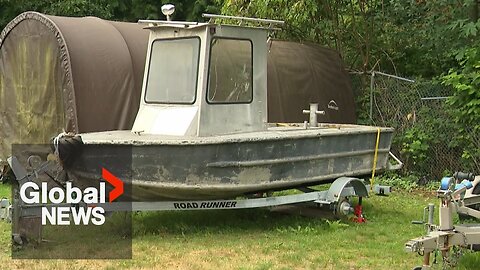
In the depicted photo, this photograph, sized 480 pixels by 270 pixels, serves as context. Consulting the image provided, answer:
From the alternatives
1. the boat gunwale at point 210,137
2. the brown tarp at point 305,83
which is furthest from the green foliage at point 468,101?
the boat gunwale at point 210,137

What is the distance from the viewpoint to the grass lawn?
6.59m

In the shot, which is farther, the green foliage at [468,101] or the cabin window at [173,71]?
the green foliage at [468,101]

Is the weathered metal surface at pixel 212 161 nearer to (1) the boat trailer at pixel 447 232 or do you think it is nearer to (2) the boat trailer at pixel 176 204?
(2) the boat trailer at pixel 176 204

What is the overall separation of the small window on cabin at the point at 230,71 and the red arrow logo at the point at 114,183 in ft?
4.27

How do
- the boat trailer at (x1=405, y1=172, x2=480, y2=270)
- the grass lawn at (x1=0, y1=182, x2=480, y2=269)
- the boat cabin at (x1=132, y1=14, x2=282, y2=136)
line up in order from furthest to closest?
the boat cabin at (x1=132, y1=14, x2=282, y2=136) < the grass lawn at (x1=0, y1=182, x2=480, y2=269) < the boat trailer at (x1=405, y1=172, x2=480, y2=270)

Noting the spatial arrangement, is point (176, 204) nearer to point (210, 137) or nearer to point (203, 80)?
point (210, 137)

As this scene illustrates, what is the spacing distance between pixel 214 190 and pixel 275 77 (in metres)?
5.15

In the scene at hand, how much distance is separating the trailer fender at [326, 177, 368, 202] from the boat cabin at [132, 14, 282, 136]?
108 cm

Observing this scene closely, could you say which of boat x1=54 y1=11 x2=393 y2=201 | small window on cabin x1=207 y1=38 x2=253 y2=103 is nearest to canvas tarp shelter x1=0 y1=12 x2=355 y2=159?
boat x1=54 y1=11 x2=393 y2=201

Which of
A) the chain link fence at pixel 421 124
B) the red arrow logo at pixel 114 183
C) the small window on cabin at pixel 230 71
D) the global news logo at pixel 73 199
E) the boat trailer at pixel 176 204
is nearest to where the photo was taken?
the boat trailer at pixel 176 204

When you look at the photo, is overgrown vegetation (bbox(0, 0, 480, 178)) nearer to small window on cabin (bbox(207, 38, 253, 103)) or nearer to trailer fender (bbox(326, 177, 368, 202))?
trailer fender (bbox(326, 177, 368, 202))

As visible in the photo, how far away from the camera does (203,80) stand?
298 inches

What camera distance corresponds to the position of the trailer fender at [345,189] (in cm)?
822

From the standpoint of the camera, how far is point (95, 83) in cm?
958
